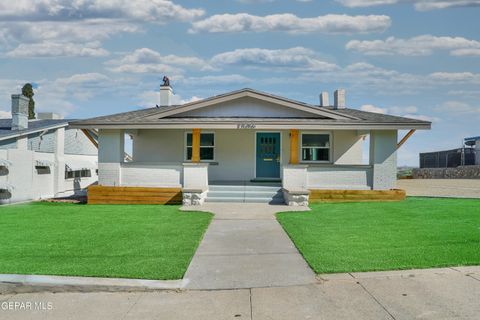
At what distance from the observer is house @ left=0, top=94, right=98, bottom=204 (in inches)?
627

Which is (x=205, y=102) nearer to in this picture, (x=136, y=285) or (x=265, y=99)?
(x=265, y=99)

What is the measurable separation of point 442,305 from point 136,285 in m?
3.79

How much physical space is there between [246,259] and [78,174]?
17.2 m

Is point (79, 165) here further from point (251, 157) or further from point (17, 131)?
point (251, 157)

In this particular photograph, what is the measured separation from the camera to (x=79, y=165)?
21.1 m

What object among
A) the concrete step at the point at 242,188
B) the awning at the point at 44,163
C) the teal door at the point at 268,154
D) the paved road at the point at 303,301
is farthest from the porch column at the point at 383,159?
the awning at the point at 44,163

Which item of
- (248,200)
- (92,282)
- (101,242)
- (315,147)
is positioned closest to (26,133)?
(248,200)

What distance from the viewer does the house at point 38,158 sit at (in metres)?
15.9

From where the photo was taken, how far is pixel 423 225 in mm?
9242

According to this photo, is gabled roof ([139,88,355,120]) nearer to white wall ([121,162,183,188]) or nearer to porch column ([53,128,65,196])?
white wall ([121,162,183,188])

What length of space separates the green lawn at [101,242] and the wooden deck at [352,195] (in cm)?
491

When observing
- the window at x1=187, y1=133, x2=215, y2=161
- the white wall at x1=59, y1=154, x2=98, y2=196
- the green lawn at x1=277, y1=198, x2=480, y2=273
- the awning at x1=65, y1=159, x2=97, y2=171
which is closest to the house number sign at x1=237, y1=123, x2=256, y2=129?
the window at x1=187, y1=133, x2=215, y2=161

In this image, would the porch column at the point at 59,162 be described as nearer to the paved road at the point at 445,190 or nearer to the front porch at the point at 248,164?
the front porch at the point at 248,164

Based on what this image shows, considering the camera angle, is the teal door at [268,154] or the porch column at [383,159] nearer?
the porch column at [383,159]
